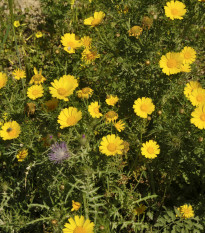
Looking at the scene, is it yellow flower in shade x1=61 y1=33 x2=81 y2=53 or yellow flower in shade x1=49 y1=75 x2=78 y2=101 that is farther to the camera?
yellow flower in shade x1=61 y1=33 x2=81 y2=53

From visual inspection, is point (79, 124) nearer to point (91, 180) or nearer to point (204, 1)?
point (91, 180)

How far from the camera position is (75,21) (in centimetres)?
405

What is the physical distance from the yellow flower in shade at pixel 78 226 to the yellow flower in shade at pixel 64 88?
3.20 ft

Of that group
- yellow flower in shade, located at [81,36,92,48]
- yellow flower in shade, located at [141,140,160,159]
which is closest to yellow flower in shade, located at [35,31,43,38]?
yellow flower in shade, located at [81,36,92,48]

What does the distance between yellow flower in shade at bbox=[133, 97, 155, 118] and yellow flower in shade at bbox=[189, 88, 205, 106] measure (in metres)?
0.34

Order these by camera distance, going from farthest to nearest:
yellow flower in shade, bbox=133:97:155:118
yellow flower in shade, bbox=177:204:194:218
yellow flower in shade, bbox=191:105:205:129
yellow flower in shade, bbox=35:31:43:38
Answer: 1. yellow flower in shade, bbox=35:31:43:38
2. yellow flower in shade, bbox=133:97:155:118
3. yellow flower in shade, bbox=177:204:194:218
4. yellow flower in shade, bbox=191:105:205:129

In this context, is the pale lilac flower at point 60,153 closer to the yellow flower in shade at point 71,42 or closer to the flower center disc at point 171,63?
the flower center disc at point 171,63

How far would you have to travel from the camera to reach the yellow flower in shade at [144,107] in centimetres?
246

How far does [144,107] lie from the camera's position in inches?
97.8

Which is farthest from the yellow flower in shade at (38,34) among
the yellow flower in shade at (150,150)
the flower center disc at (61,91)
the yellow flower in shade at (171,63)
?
the yellow flower in shade at (150,150)

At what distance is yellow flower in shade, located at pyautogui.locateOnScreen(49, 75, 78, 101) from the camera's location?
2.36m

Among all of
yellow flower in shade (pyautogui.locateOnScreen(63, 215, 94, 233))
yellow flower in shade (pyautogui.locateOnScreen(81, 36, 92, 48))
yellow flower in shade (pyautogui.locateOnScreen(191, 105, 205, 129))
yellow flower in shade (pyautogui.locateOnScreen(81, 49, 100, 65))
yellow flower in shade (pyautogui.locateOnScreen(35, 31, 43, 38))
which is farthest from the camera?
yellow flower in shade (pyautogui.locateOnScreen(35, 31, 43, 38))

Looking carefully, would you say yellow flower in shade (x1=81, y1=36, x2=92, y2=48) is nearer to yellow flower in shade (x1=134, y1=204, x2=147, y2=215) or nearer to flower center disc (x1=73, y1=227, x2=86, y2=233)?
yellow flower in shade (x1=134, y1=204, x2=147, y2=215)

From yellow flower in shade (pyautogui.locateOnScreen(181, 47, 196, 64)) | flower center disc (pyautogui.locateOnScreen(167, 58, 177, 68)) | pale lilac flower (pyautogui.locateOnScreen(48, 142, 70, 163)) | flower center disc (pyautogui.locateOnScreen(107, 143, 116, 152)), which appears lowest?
pale lilac flower (pyautogui.locateOnScreen(48, 142, 70, 163))
